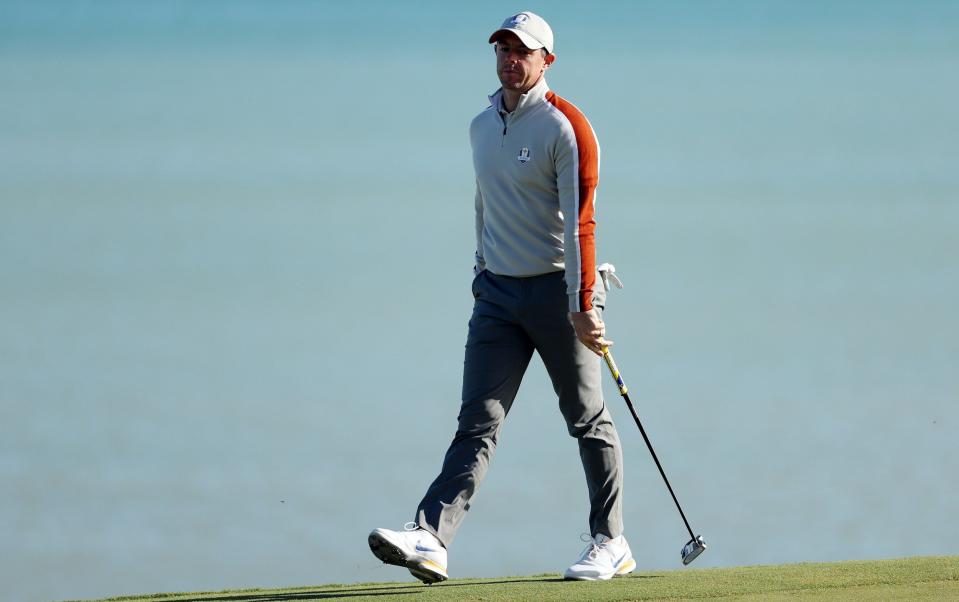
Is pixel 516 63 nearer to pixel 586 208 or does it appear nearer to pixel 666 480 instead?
pixel 586 208

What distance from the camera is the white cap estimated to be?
215 inches

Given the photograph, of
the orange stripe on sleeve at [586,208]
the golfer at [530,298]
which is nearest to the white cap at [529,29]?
the golfer at [530,298]

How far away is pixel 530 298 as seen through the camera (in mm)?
5633

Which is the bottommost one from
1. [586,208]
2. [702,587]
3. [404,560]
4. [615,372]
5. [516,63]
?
[702,587]

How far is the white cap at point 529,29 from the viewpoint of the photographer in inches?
215

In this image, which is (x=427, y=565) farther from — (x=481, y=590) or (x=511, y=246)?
(x=511, y=246)

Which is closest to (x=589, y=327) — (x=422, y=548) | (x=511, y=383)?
(x=511, y=383)

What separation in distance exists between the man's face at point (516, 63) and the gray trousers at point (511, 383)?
0.79 metres

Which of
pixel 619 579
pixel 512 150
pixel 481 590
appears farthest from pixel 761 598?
pixel 512 150

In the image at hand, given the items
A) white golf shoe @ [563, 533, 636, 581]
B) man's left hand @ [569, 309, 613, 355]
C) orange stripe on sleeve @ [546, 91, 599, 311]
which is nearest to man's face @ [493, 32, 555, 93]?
orange stripe on sleeve @ [546, 91, 599, 311]

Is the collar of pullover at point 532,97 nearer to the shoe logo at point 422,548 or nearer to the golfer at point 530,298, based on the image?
the golfer at point 530,298

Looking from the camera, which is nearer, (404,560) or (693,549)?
(404,560)

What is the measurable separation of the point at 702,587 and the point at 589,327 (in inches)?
43.5

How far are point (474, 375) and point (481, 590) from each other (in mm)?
891
